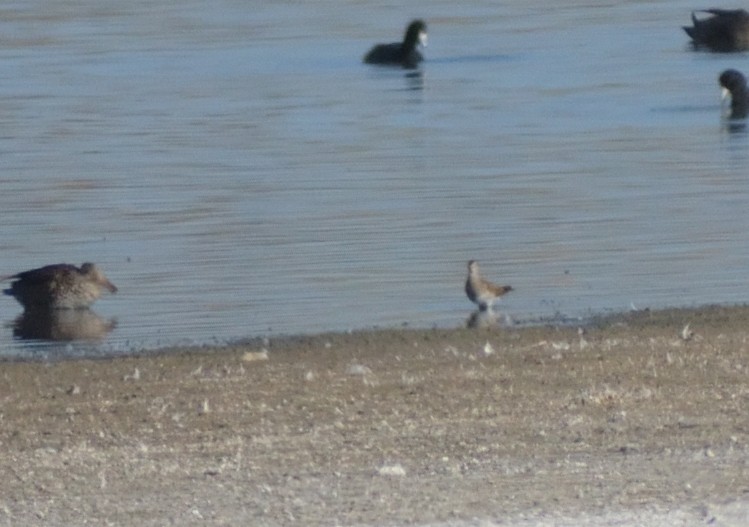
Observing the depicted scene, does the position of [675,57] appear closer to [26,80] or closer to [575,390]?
[26,80]

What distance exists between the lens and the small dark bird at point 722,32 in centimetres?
3294

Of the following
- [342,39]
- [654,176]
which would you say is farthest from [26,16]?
[654,176]

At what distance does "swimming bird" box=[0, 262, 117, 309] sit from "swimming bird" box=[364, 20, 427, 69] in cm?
1695

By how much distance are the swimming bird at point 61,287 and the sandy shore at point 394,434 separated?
2.06 meters

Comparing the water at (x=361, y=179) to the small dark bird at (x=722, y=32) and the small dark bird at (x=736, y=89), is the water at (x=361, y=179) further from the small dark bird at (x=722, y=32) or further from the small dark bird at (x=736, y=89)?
the small dark bird at (x=722, y=32)

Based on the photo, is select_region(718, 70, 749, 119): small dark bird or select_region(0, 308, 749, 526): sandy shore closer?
select_region(0, 308, 749, 526): sandy shore

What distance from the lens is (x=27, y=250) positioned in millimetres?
16078

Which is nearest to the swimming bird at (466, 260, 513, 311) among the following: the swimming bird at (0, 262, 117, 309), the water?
the water

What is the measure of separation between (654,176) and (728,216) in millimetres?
2257

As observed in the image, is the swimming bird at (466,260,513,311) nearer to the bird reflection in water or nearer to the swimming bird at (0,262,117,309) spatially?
the bird reflection in water

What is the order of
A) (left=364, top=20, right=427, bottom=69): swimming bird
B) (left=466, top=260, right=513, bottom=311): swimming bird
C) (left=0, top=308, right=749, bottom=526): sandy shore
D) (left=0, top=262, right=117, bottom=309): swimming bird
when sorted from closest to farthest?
(left=0, top=308, right=749, bottom=526): sandy shore → (left=466, top=260, right=513, bottom=311): swimming bird → (left=0, top=262, right=117, bottom=309): swimming bird → (left=364, top=20, right=427, bottom=69): swimming bird

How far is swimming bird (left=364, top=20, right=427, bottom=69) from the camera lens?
3075 cm

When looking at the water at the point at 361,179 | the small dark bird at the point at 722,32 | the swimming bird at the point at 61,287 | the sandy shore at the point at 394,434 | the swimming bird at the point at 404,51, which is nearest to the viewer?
the sandy shore at the point at 394,434

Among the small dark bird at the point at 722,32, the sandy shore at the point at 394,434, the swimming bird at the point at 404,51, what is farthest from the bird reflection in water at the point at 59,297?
the small dark bird at the point at 722,32
